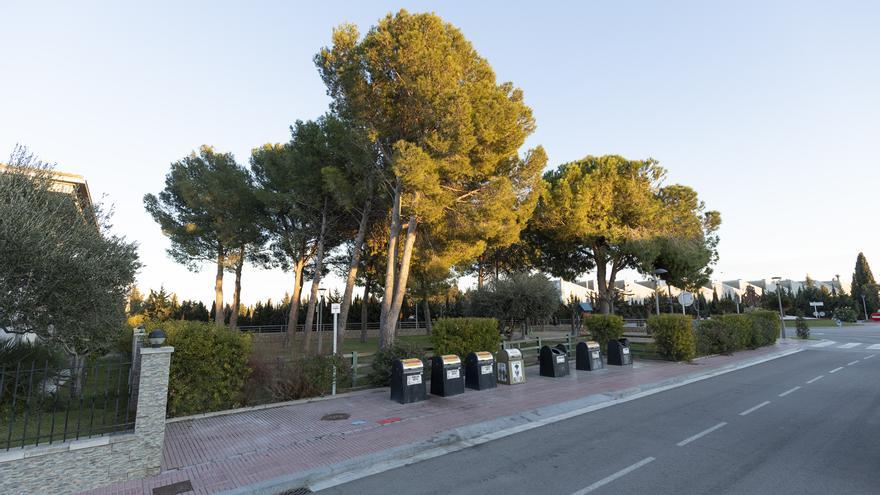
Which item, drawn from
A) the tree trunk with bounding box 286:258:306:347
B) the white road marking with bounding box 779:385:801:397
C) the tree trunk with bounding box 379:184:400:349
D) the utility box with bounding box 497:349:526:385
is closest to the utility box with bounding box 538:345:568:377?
the utility box with bounding box 497:349:526:385

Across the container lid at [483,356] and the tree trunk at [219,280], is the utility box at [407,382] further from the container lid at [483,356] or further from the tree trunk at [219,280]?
the tree trunk at [219,280]

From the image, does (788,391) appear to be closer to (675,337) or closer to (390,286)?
(675,337)

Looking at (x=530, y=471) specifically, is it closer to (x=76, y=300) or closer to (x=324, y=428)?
(x=324, y=428)

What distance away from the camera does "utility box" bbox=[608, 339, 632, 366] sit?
51.1 feet

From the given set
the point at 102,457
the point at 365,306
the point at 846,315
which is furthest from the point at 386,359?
the point at 846,315

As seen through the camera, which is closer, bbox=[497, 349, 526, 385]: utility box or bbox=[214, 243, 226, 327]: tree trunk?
bbox=[497, 349, 526, 385]: utility box

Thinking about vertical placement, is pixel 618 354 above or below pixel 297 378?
below

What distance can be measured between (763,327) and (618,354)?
41.0 ft

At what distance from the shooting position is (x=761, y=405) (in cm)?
934

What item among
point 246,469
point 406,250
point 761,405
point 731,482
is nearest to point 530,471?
point 731,482

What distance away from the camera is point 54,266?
7160 millimetres

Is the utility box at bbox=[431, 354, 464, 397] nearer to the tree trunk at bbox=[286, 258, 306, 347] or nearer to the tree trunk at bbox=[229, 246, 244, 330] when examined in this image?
the tree trunk at bbox=[286, 258, 306, 347]

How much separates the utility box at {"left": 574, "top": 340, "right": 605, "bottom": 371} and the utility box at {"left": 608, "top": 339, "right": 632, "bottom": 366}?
1.35 meters

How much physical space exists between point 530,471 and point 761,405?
7.12 meters
